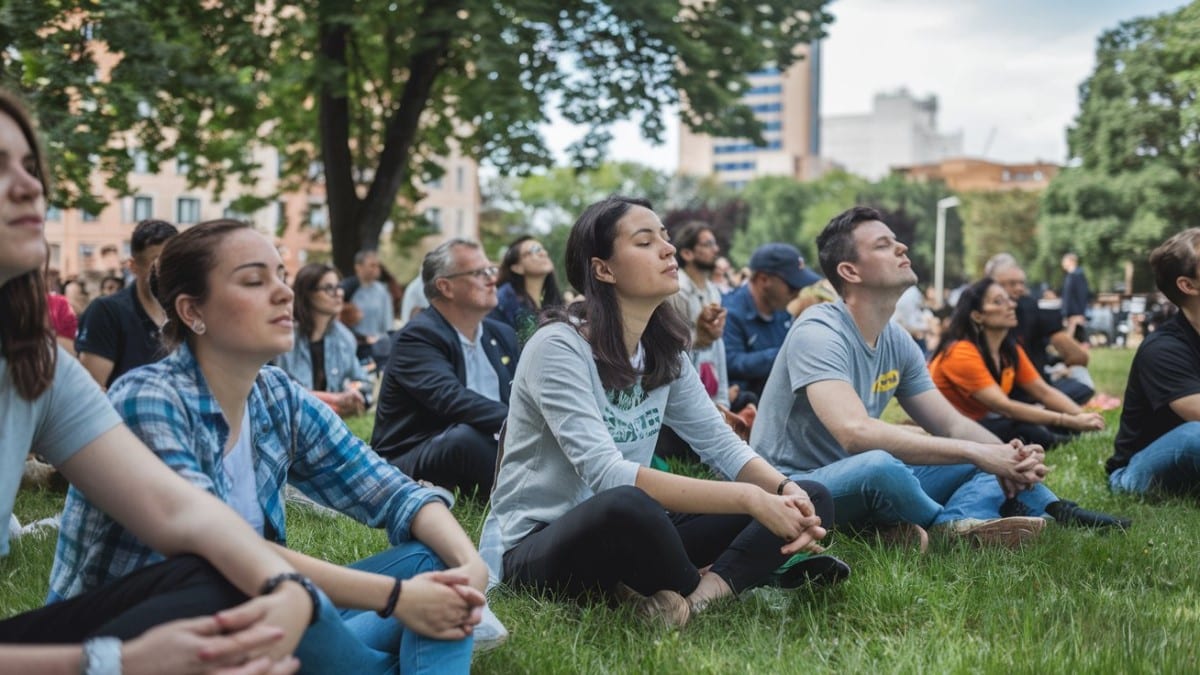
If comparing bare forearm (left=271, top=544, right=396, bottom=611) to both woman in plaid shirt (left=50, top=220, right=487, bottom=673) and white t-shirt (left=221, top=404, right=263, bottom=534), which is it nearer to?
woman in plaid shirt (left=50, top=220, right=487, bottom=673)

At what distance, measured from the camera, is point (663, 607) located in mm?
3838

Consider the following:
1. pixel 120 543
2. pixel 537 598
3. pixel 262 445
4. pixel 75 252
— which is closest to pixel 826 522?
pixel 537 598

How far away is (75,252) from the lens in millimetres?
68938

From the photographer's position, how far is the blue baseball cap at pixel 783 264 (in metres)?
8.69

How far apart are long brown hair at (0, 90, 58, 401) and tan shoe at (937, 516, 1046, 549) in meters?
3.56

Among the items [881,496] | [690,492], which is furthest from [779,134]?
[690,492]

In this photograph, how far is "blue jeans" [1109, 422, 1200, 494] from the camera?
5.98 m

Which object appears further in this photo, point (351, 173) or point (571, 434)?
point (351, 173)

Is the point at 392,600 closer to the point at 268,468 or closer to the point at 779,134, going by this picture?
the point at 268,468

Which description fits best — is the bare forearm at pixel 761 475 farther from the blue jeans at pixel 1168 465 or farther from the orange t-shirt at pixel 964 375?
the orange t-shirt at pixel 964 375

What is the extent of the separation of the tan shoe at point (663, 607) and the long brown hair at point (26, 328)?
6.62 ft

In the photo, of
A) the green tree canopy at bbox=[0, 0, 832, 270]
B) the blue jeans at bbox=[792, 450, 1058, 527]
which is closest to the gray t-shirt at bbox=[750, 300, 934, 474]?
the blue jeans at bbox=[792, 450, 1058, 527]

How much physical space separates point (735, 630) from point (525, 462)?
0.88m

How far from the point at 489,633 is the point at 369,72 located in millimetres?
15514
